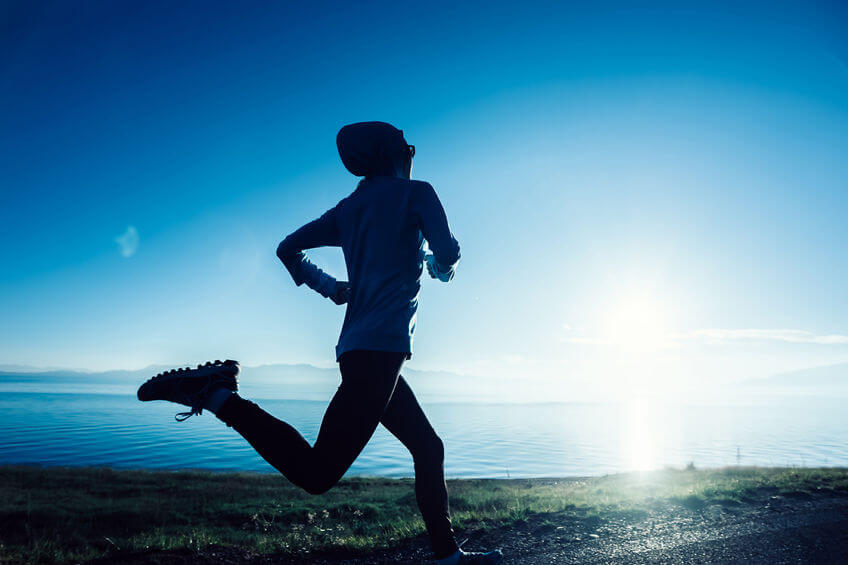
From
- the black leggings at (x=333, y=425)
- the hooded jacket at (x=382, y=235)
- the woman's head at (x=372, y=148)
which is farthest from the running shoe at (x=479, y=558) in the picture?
the woman's head at (x=372, y=148)

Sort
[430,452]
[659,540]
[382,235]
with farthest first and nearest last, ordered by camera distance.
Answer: [659,540] < [430,452] < [382,235]

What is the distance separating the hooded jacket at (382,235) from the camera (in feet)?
6.61

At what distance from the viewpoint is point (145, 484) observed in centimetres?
2194

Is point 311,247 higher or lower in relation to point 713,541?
higher

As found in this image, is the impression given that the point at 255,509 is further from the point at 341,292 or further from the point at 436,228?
the point at 436,228

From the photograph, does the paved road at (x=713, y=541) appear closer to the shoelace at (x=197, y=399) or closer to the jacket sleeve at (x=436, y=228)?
the jacket sleeve at (x=436, y=228)

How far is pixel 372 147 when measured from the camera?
2.35 m

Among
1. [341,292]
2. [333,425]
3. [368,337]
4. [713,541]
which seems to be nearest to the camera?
[333,425]

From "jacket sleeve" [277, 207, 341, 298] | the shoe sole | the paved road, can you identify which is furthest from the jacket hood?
→ the paved road

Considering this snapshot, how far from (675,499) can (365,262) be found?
22.5ft

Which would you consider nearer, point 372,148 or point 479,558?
point 479,558

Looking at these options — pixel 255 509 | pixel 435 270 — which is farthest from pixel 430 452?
pixel 255 509

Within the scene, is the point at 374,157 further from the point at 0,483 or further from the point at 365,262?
the point at 0,483

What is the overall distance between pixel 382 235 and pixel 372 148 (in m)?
0.57
